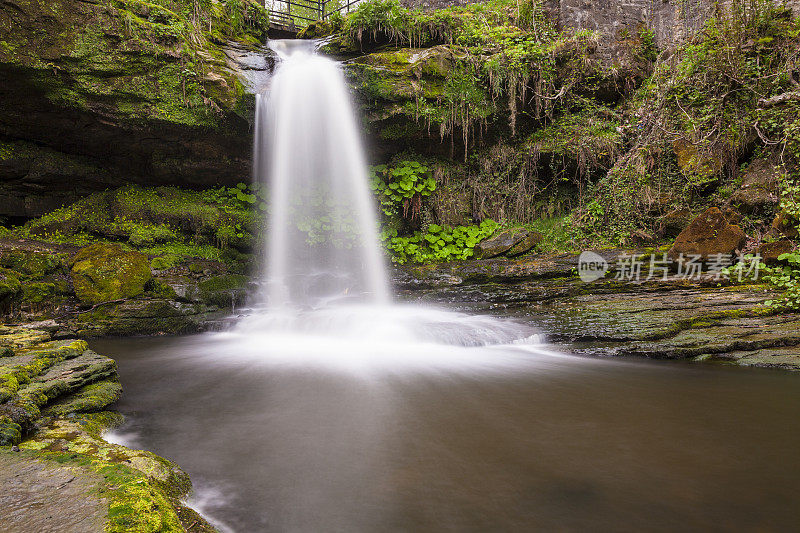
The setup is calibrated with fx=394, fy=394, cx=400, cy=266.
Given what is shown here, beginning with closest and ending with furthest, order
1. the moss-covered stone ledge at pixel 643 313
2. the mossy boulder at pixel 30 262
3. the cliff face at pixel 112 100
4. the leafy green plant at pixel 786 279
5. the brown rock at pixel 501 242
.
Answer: the moss-covered stone ledge at pixel 643 313 → the leafy green plant at pixel 786 279 → the mossy boulder at pixel 30 262 → the cliff face at pixel 112 100 → the brown rock at pixel 501 242

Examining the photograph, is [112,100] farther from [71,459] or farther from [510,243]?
[510,243]

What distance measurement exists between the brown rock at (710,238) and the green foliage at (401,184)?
17.8ft

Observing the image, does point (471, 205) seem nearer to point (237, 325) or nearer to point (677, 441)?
point (237, 325)

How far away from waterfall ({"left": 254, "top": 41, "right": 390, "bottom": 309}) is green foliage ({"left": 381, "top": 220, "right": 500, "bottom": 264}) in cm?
50

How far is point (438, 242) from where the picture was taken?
9664 millimetres

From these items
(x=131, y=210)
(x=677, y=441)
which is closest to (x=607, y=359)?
(x=677, y=441)

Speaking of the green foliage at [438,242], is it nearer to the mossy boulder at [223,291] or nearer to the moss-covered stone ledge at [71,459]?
the mossy boulder at [223,291]

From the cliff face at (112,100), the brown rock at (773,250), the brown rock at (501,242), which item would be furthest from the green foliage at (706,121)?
the cliff face at (112,100)

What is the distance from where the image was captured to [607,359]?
4.94m

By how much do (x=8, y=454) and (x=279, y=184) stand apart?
28.2 ft

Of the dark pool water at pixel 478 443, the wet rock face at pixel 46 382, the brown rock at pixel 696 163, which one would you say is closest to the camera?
the dark pool water at pixel 478 443

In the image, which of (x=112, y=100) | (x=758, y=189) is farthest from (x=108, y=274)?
(x=758, y=189)

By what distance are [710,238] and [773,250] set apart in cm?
71

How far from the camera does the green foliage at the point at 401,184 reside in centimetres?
982
